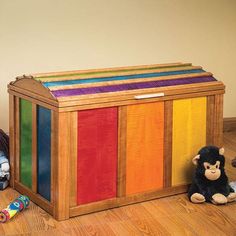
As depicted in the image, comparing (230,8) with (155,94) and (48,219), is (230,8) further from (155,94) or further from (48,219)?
(48,219)

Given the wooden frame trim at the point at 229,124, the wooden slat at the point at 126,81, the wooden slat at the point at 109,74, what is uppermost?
the wooden slat at the point at 109,74

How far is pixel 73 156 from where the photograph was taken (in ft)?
8.32

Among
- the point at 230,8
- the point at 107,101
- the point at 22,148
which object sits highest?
the point at 230,8

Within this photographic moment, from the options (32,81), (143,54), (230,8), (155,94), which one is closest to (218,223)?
(155,94)

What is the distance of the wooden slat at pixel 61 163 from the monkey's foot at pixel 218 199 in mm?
681

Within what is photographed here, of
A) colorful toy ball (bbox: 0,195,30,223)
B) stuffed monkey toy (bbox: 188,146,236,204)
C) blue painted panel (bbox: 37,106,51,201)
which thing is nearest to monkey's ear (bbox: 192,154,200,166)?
stuffed monkey toy (bbox: 188,146,236,204)

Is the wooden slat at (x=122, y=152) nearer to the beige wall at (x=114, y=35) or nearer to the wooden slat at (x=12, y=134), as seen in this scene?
the wooden slat at (x=12, y=134)

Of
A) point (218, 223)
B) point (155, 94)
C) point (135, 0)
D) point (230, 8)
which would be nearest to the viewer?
point (218, 223)

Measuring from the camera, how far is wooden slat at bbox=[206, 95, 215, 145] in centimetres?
288

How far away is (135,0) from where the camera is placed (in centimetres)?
357

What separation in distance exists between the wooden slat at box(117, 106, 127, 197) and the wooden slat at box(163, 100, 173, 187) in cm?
22

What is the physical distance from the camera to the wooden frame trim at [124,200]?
102 inches

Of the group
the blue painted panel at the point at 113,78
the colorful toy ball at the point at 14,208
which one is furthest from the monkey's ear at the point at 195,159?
the colorful toy ball at the point at 14,208

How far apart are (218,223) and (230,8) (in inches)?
71.2
